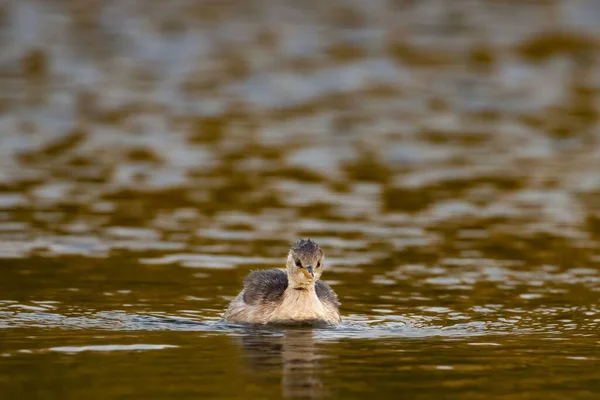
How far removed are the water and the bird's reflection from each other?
0.04m

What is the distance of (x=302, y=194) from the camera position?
23.4 m

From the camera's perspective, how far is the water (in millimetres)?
12680

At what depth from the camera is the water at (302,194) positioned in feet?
41.6

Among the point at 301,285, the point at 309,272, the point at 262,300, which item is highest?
the point at 309,272

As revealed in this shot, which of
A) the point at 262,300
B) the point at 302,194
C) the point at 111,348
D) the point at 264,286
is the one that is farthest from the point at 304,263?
the point at 302,194

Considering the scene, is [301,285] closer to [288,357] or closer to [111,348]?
[288,357]

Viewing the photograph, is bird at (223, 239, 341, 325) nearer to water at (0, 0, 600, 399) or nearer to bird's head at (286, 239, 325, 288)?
bird's head at (286, 239, 325, 288)

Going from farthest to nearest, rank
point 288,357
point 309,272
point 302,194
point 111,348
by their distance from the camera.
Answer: point 302,194
point 309,272
point 111,348
point 288,357

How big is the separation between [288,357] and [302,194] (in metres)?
10.7

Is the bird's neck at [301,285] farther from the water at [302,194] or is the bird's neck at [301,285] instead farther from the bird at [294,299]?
the water at [302,194]

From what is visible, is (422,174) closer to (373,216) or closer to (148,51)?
(373,216)

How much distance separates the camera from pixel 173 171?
25.3m

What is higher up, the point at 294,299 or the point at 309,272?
the point at 309,272

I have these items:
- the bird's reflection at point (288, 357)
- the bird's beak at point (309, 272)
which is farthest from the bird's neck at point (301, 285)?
the bird's reflection at point (288, 357)
